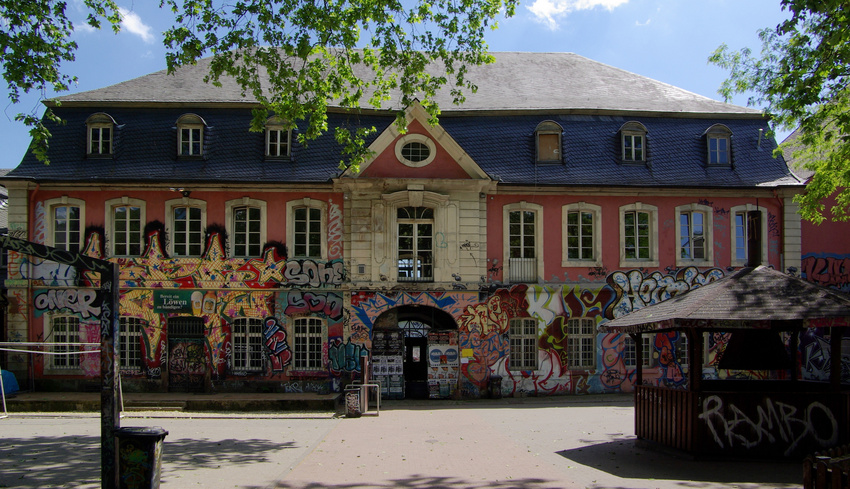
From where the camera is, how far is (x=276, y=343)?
71.3ft

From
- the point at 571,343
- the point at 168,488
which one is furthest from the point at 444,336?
the point at 168,488

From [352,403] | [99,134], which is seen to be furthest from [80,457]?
[99,134]

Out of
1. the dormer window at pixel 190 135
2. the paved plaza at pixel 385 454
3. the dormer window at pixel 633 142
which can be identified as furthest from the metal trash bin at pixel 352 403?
the dormer window at pixel 633 142

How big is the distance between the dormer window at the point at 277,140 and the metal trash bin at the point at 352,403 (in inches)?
331

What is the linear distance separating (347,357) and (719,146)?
13.7 meters

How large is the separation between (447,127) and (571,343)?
7.86 meters

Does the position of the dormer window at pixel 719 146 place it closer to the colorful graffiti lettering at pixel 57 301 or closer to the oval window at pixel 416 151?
the oval window at pixel 416 151

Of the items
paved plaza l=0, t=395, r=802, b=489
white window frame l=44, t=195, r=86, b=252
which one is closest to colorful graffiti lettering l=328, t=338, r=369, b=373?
paved plaza l=0, t=395, r=802, b=489

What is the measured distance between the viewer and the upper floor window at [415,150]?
2158 centimetres

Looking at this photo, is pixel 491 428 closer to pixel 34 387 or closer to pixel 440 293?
pixel 440 293

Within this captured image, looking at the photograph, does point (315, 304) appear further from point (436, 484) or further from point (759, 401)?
point (759, 401)

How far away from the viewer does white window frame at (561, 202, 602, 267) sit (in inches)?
891

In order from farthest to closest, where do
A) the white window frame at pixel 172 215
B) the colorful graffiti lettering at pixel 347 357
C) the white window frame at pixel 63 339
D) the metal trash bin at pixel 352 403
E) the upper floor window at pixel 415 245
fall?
the white window frame at pixel 172 215 → the upper floor window at pixel 415 245 → the white window frame at pixel 63 339 → the colorful graffiti lettering at pixel 347 357 → the metal trash bin at pixel 352 403

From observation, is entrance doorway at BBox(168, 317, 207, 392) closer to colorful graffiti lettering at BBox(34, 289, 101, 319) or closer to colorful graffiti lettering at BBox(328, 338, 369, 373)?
colorful graffiti lettering at BBox(34, 289, 101, 319)
